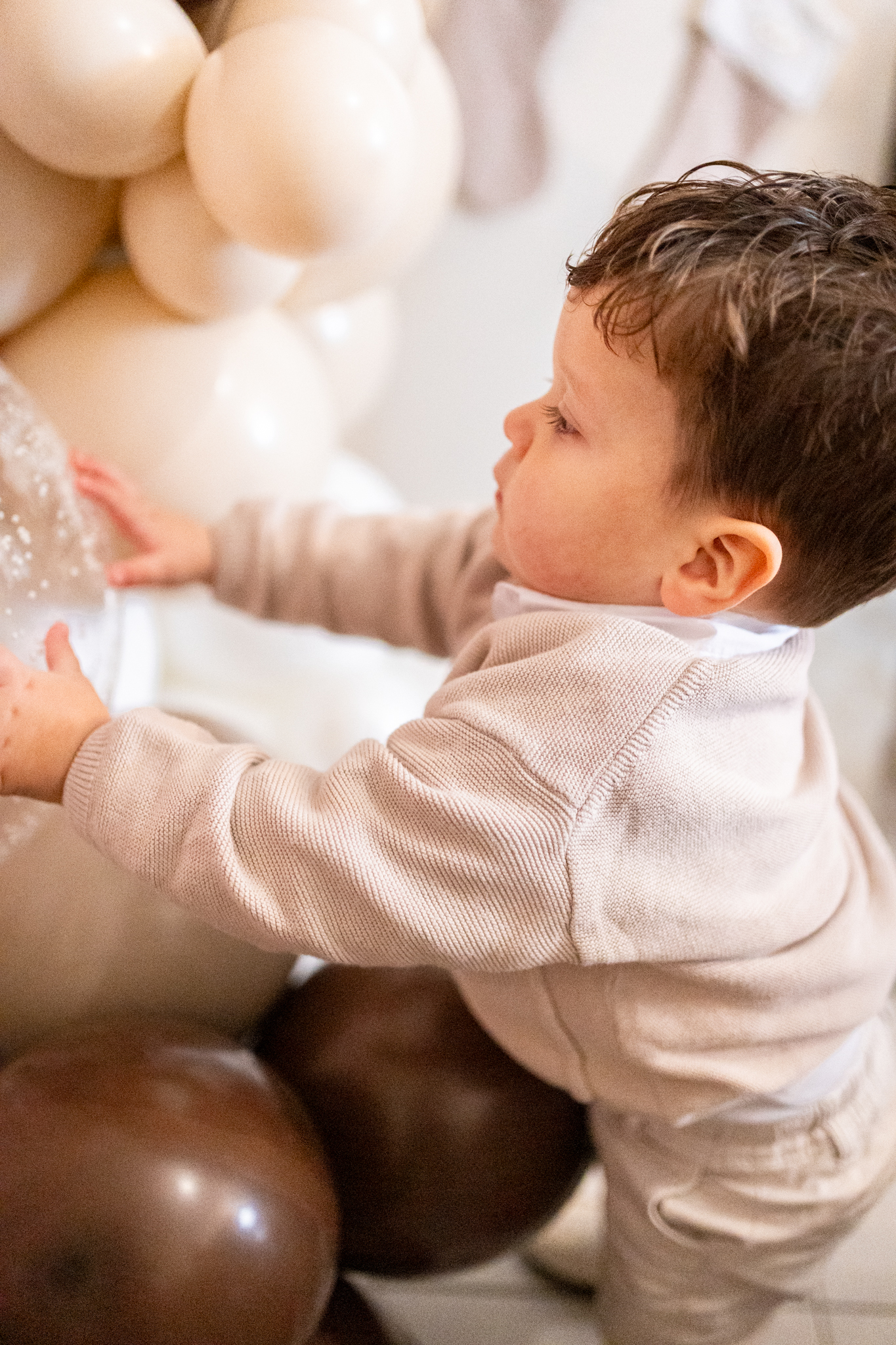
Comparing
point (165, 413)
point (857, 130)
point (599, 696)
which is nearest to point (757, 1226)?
point (599, 696)

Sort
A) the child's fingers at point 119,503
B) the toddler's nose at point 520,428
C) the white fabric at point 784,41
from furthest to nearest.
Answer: the white fabric at point 784,41 < the child's fingers at point 119,503 < the toddler's nose at point 520,428

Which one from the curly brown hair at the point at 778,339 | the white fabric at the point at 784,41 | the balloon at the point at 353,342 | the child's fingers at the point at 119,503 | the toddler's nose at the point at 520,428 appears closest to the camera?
the curly brown hair at the point at 778,339

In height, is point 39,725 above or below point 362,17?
below

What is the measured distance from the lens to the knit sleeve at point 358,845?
608mm

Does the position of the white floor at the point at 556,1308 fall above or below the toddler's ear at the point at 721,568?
below

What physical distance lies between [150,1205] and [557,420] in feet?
1.70

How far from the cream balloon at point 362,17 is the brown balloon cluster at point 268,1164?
660 mm

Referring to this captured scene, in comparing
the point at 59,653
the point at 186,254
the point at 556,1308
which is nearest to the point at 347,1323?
the point at 556,1308

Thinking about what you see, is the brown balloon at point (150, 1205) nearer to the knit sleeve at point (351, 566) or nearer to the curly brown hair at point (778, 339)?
the knit sleeve at point (351, 566)

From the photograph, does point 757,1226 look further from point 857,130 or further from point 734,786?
point 857,130

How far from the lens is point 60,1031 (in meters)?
0.76

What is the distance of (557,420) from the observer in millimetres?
674

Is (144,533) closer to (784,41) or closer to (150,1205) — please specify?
(150,1205)

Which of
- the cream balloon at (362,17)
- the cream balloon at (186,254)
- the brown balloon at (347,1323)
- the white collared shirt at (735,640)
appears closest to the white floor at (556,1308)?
the brown balloon at (347,1323)
